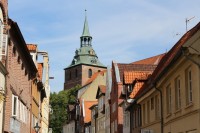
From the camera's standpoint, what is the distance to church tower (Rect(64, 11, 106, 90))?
162375 mm

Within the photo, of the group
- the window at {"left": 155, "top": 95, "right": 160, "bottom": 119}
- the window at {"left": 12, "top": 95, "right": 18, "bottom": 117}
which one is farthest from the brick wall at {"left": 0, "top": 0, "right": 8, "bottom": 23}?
the window at {"left": 155, "top": 95, "right": 160, "bottom": 119}

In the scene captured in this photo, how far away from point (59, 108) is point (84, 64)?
55.4m

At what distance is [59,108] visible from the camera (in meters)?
108

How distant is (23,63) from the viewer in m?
30.4

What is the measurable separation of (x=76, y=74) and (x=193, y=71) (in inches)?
5745

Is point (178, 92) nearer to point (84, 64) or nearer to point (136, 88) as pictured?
point (136, 88)

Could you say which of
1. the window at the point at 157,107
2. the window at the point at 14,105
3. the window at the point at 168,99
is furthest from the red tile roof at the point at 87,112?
the window at the point at 168,99

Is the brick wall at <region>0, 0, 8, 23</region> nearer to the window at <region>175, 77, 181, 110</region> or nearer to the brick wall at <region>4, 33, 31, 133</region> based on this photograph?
the brick wall at <region>4, 33, 31, 133</region>

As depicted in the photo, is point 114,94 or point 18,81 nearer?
point 18,81

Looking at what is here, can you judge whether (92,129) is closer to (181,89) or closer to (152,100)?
(152,100)

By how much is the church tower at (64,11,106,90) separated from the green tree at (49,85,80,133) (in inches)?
1669

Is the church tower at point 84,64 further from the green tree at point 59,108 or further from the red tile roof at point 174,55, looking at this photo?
the red tile roof at point 174,55

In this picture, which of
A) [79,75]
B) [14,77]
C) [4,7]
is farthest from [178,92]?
[79,75]

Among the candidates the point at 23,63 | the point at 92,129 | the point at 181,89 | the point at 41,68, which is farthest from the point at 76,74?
the point at 181,89
